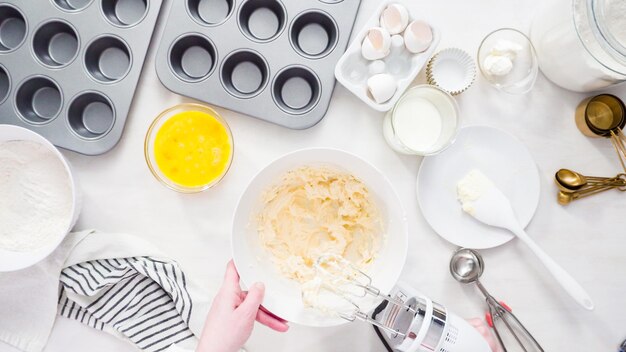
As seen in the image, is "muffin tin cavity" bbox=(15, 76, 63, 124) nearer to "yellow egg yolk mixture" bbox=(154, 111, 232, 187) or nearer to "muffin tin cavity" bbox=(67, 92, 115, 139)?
"muffin tin cavity" bbox=(67, 92, 115, 139)

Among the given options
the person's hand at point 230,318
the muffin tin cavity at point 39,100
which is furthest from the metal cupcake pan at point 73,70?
the person's hand at point 230,318

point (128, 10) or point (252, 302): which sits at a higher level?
point (128, 10)

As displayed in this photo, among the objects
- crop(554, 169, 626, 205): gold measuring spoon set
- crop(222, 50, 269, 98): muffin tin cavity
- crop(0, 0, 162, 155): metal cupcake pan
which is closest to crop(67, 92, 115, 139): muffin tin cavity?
crop(0, 0, 162, 155): metal cupcake pan

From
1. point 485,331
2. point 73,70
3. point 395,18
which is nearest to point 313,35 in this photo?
point 395,18

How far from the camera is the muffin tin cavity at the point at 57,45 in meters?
1.22

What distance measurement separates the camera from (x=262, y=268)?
1136 mm

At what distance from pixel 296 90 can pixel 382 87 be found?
270 millimetres

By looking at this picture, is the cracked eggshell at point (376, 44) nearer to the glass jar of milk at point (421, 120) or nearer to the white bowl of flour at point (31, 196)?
the glass jar of milk at point (421, 120)

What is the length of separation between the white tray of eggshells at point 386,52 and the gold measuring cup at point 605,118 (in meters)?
0.47

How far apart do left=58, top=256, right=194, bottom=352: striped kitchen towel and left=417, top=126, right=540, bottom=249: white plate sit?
69cm

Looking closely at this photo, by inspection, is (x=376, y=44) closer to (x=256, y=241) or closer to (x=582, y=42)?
(x=582, y=42)

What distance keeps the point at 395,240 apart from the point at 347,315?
21 centimetres

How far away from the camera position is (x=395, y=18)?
1.09 meters

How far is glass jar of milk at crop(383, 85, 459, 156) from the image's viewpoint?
1.13 m
